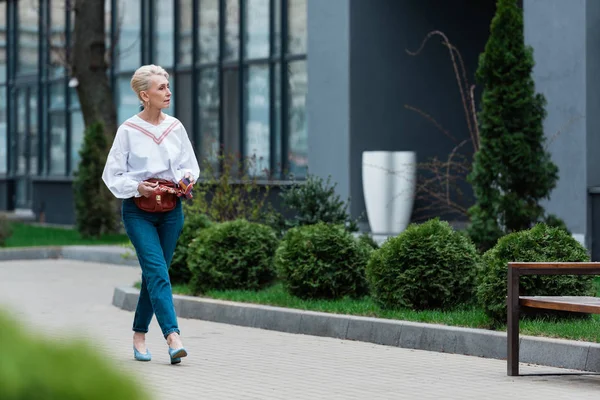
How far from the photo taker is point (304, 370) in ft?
25.3

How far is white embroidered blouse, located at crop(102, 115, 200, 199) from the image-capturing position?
25.9ft

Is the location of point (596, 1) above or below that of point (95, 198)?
above

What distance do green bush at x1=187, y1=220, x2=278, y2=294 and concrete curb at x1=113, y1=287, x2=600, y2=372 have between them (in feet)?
0.95

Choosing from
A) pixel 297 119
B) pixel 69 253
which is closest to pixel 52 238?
pixel 69 253

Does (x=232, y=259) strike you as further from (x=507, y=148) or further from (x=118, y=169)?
(x=118, y=169)

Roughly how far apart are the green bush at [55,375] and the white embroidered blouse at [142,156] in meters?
6.12

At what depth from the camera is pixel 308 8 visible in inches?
787

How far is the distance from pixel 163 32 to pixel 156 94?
18892 millimetres

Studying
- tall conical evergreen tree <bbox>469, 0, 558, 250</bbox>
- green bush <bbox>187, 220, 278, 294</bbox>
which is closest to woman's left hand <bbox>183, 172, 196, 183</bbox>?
green bush <bbox>187, 220, 278, 294</bbox>

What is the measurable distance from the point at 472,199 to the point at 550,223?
8.25 meters

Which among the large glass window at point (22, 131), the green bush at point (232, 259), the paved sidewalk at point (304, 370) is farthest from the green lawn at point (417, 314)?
the large glass window at point (22, 131)

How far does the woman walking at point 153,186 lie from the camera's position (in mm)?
7770

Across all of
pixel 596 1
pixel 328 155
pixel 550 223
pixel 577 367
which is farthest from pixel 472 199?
Result: pixel 577 367

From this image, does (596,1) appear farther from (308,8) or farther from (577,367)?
(577,367)
